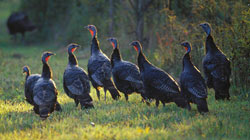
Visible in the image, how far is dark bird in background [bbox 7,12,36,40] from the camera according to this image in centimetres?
2557

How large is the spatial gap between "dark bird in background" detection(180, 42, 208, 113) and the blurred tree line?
5.82 feet

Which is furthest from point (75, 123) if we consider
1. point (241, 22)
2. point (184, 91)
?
point (241, 22)

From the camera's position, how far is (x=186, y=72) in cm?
710

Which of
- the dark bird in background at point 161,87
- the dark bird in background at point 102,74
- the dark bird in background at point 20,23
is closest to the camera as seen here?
the dark bird in background at point 161,87

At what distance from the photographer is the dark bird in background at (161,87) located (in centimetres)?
708

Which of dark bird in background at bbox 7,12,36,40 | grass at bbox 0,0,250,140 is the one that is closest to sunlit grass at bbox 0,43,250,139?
grass at bbox 0,0,250,140

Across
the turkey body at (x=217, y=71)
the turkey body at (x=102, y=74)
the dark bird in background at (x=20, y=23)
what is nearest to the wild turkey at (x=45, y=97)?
the turkey body at (x=102, y=74)

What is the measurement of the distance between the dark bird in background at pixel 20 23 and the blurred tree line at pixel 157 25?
1336mm

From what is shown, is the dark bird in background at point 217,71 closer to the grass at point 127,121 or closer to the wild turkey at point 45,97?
the grass at point 127,121

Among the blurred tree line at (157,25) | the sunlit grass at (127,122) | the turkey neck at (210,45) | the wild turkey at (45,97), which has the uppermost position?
the blurred tree line at (157,25)

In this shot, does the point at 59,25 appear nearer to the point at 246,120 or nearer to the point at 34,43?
the point at 34,43

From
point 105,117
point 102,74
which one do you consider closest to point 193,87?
point 105,117

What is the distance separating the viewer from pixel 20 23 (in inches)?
1001

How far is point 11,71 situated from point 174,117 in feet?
30.3
